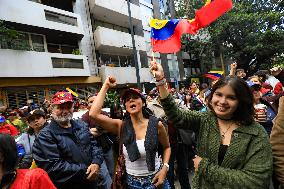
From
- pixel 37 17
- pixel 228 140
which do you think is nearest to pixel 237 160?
pixel 228 140

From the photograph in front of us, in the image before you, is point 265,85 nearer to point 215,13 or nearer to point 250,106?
point 215,13

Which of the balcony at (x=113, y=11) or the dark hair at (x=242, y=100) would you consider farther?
the balcony at (x=113, y=11)

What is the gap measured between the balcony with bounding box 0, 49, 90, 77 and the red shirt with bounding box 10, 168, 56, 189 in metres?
14.1

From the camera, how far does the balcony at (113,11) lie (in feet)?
→ 76.4

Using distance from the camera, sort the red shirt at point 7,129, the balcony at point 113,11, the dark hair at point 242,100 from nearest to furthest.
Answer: the dark hair at point 242,100 < the red shirt at point 7,129 < the balcony at point 113,11

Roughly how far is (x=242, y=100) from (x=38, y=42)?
57.5ft

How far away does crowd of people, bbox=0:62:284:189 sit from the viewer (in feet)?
7.25

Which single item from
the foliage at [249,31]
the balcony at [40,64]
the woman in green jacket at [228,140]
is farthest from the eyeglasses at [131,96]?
the foliage at [249,31]

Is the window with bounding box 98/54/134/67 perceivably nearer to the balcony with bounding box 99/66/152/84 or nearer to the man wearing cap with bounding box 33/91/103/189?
the balcony with bounding box 99/66/152/84

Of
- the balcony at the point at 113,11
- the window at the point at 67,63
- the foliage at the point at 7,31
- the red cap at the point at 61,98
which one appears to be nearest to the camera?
the red cap at the point at 61,98

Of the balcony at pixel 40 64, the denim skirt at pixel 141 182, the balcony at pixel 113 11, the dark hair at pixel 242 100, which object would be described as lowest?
the denim skirt at pixel 141 182

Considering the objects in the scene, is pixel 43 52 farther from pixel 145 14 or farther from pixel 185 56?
pixel 185 56

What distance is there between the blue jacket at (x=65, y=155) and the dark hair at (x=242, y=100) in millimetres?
1811

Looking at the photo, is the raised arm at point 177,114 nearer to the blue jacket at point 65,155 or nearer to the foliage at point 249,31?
the blue jacket at point 65,155
